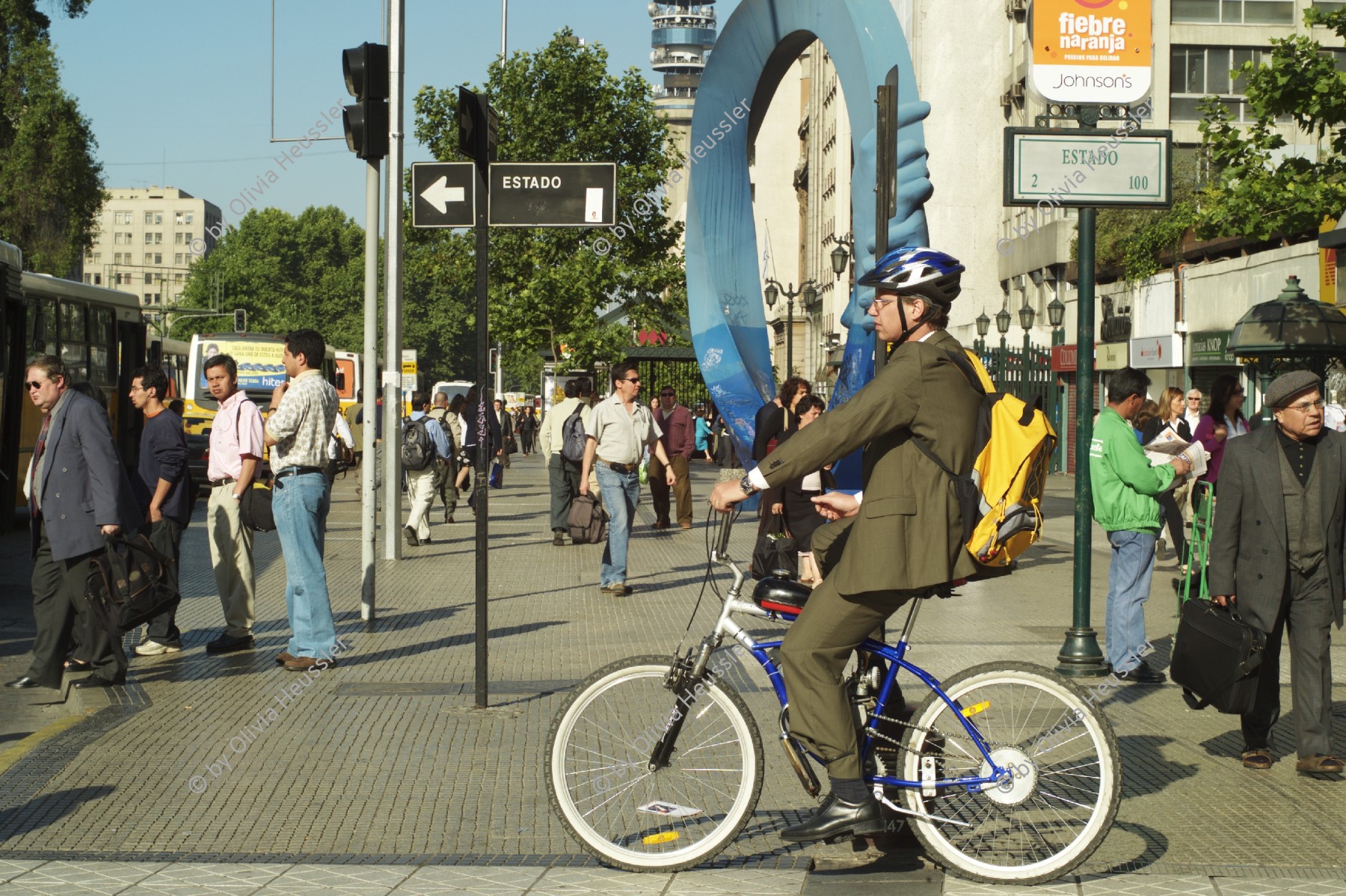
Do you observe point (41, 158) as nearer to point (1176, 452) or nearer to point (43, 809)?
point (1176, 452)

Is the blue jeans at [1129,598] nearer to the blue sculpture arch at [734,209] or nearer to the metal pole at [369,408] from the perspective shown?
the metal pole at [369,408]

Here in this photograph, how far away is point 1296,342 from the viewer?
51.4 feet

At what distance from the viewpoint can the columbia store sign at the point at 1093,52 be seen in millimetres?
8711

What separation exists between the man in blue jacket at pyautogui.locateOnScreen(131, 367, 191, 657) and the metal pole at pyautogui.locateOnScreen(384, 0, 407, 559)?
15.2 feet

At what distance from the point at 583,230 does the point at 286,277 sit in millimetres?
69238

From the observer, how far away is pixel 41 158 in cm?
4553

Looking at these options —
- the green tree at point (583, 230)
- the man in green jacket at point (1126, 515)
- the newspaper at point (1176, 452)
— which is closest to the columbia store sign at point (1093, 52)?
the man in green jacket at point (1126, 515)

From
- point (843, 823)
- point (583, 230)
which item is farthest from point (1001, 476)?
point (583, 230)

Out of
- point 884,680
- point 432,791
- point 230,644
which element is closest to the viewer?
point 884,680

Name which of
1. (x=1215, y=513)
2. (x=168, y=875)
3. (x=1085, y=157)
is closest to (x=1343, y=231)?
(x=1085, y=157)

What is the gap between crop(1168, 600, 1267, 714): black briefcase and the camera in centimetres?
623

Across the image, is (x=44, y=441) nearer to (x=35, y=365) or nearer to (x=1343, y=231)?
(x=35, y=365)

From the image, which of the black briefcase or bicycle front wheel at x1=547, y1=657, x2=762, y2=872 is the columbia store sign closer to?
the black briefcase

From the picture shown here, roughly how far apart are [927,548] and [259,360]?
30799 mm
